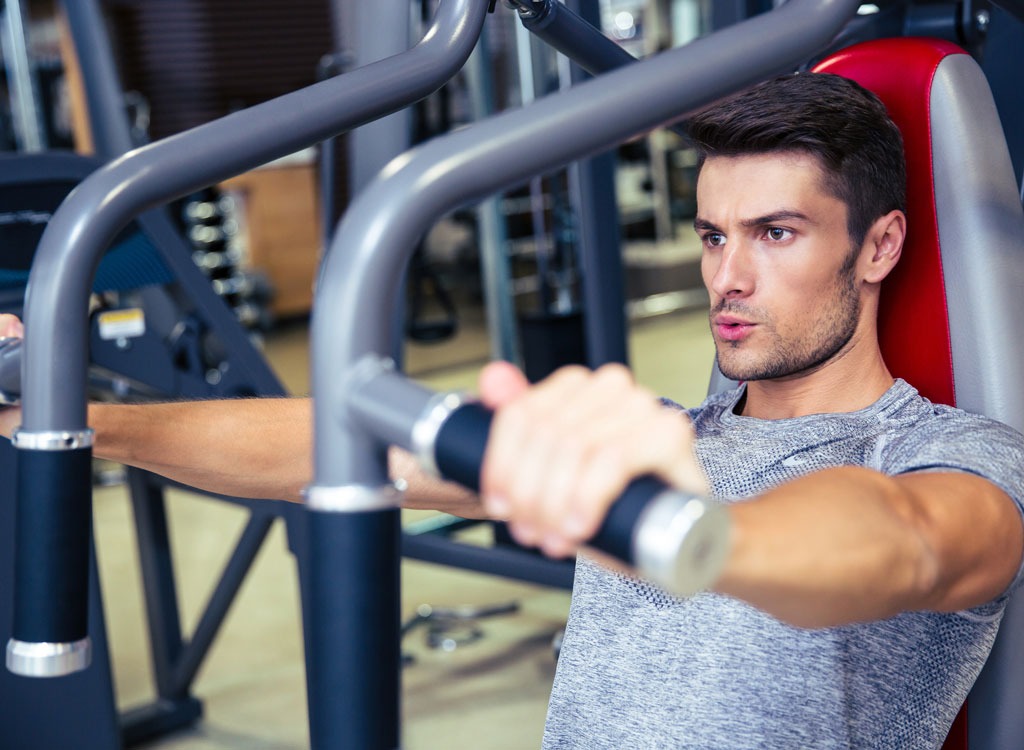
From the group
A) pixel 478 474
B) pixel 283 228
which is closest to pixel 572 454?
pixel 478 474

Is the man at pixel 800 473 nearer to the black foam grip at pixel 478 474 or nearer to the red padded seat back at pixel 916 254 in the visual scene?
the red padded seat back at pixel 916 254

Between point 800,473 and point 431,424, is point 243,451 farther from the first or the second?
point 431,424

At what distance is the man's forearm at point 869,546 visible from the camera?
27.5 inches

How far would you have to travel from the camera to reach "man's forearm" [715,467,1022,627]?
27.5 inches

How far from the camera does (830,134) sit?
125cm

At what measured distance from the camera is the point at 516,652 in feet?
10.5

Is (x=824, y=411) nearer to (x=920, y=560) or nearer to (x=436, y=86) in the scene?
(x=920, y=560)

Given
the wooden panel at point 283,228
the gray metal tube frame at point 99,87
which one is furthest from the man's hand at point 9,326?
the wooden panel at point 283,228

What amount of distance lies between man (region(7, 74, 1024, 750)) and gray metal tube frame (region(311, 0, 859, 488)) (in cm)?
28

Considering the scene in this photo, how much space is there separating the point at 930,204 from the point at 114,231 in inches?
37.5

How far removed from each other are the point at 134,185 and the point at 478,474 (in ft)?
1.14

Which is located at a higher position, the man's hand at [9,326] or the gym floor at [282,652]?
the man's hand at [9,326]

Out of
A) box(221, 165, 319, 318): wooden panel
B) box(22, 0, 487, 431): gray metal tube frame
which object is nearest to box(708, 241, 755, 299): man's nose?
box(22, 0, 487, 431): gray metal tube frame

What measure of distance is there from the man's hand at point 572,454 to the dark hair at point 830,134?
785 mm
